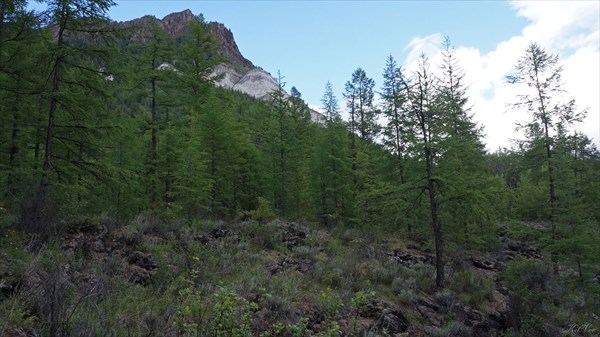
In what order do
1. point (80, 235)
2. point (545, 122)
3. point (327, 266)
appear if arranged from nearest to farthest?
point (80, 235)
point (327, 266)
point (545, 122)

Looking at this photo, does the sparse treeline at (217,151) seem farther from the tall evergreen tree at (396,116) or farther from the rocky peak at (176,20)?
the rocky peak at (176,20)

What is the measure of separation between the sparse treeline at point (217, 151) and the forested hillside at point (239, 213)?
103mm

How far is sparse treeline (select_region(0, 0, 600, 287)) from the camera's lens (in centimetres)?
1121

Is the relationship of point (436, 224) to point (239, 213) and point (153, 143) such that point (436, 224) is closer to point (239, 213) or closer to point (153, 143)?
point (239, 213)

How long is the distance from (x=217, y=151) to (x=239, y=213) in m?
4.74

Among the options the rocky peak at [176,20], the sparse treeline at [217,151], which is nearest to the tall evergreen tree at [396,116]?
the sparse treeline at [217,151]

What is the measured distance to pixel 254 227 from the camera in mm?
14438

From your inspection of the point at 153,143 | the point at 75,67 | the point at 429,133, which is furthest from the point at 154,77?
the point at 429,133

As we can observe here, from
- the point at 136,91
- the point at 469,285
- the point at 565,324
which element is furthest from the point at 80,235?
the point at 565,324

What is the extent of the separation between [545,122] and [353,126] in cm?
1373

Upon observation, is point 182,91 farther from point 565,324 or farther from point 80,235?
point 565,324

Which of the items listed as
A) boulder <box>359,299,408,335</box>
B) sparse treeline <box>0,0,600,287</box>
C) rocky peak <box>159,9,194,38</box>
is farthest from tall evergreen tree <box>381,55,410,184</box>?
rocky peak <box>159,9,194,38</box>

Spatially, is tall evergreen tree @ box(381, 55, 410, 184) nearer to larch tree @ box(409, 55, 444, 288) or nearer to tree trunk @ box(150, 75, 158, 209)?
larch tree @ box(409, 55, 444, 288)

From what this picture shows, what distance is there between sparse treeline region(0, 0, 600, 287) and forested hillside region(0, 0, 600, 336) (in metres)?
0.10
